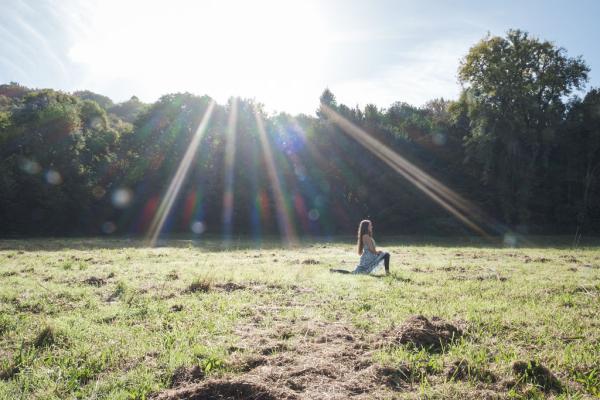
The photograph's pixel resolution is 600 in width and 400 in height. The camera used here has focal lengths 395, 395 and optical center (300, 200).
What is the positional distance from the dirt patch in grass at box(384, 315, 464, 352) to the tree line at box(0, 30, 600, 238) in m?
34.1

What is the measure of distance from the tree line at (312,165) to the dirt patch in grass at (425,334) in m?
34.1

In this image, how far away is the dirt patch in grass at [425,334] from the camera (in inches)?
221

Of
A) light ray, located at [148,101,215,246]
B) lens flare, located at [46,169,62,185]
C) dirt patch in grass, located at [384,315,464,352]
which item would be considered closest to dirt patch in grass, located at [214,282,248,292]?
dirt patch in grass, located at [384,315,464,352]

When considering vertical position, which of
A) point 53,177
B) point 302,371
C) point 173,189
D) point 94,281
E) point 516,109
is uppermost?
point 516,109

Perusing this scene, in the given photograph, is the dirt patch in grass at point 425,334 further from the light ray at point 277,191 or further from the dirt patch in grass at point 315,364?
the light ray at point 277,191

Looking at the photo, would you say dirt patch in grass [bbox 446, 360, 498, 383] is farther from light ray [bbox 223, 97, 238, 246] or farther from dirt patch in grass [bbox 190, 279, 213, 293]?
light ray [bbox 223, 97, 238, 246]

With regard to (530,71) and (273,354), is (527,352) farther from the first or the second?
(530,71)

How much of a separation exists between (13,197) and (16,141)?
18.8ft

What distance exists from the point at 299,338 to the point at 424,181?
1570 inches

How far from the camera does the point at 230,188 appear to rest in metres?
41.4

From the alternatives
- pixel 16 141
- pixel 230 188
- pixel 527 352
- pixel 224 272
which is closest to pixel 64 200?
pixel 16 141

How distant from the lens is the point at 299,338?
19.3 ft

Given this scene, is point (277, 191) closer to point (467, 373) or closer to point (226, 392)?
point (467, 373)

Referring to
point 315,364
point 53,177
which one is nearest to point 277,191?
point 53,177
